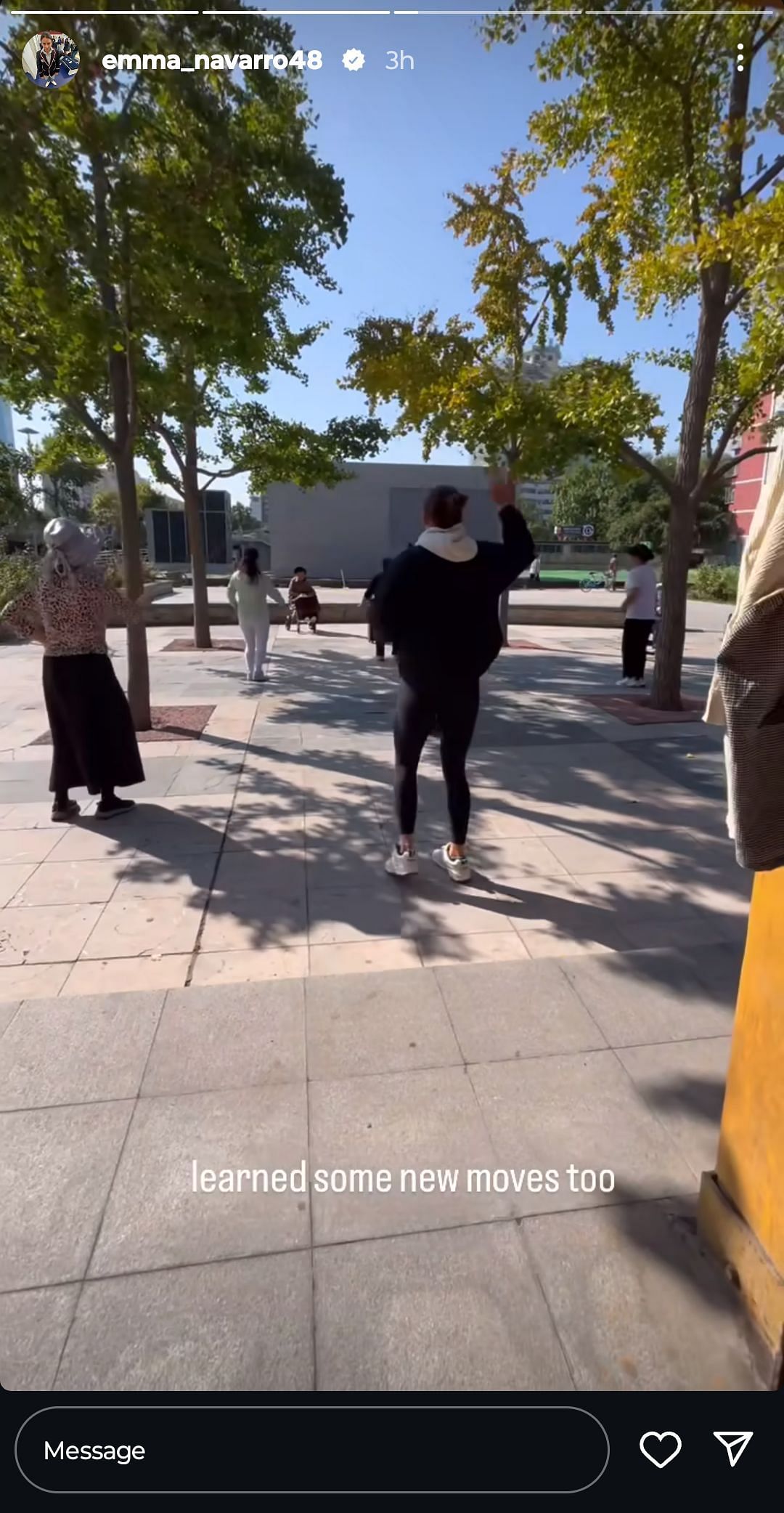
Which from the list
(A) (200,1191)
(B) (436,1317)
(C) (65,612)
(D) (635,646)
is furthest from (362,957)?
(D) (635,646)

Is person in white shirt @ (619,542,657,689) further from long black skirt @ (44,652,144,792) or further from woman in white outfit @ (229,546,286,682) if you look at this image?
long black skirt @ (44,652,144,792)

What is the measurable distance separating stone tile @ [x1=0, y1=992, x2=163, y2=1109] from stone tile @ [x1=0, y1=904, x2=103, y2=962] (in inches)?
15.2

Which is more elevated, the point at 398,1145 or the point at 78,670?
the point at 78,670

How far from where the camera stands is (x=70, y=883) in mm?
3812

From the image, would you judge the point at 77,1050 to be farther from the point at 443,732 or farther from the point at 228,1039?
the point at 443,732

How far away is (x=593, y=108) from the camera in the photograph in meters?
6.00

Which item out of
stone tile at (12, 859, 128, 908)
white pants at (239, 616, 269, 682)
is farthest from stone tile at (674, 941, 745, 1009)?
white pants at (239, 616, 269, 682)

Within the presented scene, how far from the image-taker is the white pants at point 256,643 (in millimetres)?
9008

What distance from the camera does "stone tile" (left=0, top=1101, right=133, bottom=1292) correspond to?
1.79 metres

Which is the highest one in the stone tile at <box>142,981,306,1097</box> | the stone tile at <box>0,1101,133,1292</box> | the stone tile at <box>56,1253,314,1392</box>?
the stone tile at <box>142,981,306,1097</box>

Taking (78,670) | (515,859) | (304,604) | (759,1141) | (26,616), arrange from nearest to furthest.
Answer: (759,1141)
(515,859)
(26,616)
(78,670)
(304,604)
